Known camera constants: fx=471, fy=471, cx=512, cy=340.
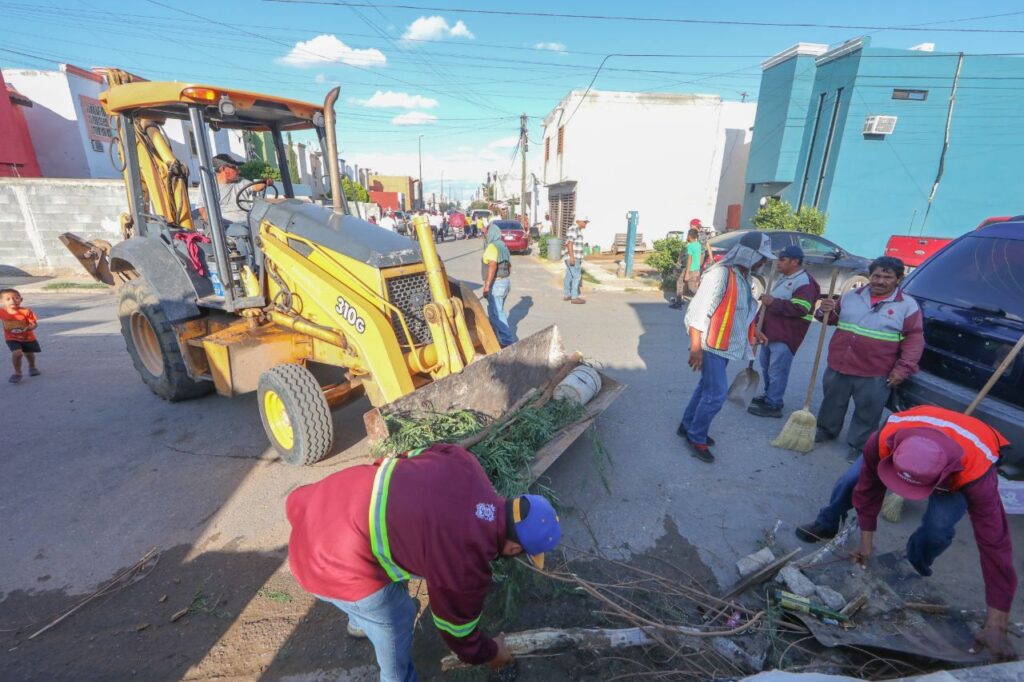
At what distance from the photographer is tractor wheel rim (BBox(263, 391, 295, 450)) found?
3770 mm

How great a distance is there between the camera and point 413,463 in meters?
1.63

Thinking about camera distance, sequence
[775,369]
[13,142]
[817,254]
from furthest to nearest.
→ [13,142]
[817,254]
[775,369]

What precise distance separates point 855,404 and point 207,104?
562 cm

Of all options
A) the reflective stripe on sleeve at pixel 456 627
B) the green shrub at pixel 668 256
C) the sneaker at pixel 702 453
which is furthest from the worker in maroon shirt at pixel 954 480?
the green shrub at pixel 668 256

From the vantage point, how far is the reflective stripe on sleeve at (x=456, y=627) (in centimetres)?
169

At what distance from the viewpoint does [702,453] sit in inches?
160

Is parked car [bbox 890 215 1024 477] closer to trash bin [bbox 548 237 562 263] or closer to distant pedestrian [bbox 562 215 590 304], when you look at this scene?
distant pedestrian [bbox 562 215 590 304]

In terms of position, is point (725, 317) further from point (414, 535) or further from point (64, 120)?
point (64, 120)

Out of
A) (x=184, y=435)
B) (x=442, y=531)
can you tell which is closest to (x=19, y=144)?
(x=184, y=435)

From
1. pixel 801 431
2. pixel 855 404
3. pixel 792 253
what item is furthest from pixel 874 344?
pixel 792 253

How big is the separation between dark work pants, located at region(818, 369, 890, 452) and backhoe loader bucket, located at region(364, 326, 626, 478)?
180 centimetres

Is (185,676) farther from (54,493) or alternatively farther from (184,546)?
(54,493)

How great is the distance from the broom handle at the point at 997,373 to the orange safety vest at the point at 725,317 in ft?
4.80

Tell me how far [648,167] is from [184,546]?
20.5 metres
